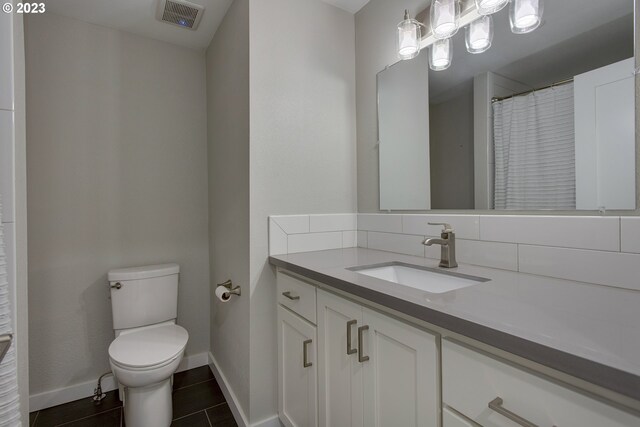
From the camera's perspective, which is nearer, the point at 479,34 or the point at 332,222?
the point at 479,34

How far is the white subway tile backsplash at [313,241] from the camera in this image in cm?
157

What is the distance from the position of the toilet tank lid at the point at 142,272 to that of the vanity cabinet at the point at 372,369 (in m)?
1.22

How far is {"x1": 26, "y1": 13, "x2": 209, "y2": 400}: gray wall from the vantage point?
1.74 m

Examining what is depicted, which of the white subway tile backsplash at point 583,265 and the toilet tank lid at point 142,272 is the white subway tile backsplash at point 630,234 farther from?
the toilet tank lid at point 142,272

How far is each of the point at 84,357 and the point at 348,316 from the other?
6.12ft

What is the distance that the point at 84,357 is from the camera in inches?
72.7

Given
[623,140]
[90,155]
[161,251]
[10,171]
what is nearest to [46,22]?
[90,155]

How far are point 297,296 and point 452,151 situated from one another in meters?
0.95

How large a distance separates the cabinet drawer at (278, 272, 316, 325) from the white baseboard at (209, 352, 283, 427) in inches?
24.4

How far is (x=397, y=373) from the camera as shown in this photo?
0.81 meters

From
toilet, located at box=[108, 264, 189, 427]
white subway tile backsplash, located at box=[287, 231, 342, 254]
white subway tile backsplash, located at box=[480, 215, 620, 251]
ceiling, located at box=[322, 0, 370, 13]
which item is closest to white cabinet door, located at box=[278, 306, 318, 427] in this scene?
white subway tile backsplash, located at box=[287, 231, 342, 254]

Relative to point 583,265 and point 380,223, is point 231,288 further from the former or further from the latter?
point 583,265

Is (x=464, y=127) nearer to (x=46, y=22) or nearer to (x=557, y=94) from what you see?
(x=557, y=94)

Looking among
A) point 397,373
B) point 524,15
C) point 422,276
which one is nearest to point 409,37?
point 524,15
